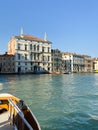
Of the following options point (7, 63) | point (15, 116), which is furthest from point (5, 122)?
point (7, 63)

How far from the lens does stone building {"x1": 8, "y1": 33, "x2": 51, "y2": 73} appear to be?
2911 inches

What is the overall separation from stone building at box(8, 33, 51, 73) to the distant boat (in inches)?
2640

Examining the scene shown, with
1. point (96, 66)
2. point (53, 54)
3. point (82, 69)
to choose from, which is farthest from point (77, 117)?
point (96, 66)

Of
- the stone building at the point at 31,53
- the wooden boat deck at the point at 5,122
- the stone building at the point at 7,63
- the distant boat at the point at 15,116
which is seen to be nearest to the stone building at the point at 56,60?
the stone building at the point at 31,53

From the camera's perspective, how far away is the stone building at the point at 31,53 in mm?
73938

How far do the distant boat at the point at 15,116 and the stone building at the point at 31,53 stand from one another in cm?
6705

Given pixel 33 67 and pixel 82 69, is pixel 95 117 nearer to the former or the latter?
pixel 33 67

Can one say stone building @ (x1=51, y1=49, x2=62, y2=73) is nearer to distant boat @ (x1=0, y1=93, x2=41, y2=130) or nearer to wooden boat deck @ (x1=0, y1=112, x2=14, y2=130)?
distant boat @ (x1=0, y1=93, x2=41, y2=130)

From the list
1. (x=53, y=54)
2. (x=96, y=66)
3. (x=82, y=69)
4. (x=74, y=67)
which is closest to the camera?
(x=53, y=54)

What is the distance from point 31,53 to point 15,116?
73.1 m

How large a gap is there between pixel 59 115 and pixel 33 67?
69.6 metres

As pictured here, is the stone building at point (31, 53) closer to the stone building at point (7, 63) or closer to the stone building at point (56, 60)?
the stone building at point (7, 63)

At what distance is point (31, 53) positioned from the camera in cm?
7781

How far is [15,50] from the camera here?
240 feet
